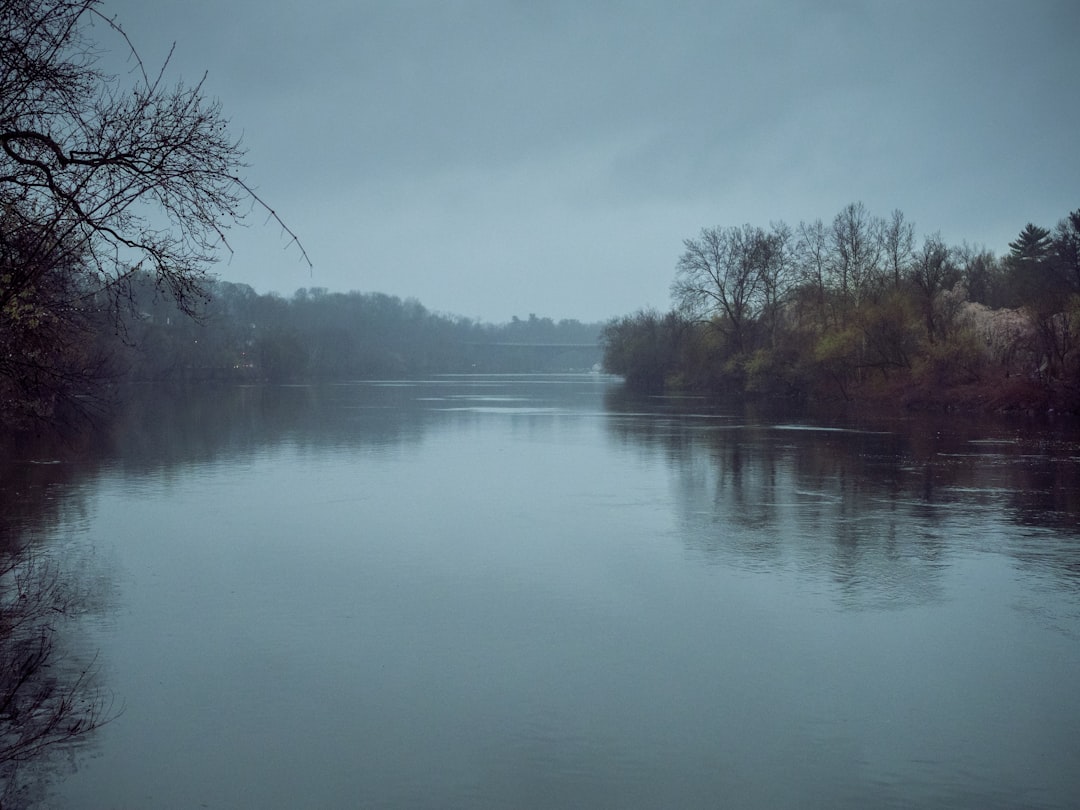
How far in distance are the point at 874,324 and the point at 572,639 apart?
164 feet

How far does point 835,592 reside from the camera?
463 inches

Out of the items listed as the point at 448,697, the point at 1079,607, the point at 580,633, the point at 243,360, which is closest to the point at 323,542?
the point at 580,633

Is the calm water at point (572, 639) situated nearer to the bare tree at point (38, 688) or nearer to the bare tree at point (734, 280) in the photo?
the bare tree at point (38, 688)

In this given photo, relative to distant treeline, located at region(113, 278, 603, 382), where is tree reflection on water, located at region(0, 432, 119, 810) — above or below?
below

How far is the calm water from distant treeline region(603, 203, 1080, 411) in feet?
84.5

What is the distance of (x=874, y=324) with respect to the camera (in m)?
55.8

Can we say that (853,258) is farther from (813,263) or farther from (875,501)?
(875,501)

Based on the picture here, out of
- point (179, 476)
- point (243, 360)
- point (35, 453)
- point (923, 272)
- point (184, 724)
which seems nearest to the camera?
point (184, 724)

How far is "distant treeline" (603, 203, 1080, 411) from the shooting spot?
149 ft

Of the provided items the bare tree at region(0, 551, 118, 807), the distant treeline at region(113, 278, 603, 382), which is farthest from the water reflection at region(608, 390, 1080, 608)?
the distant treeline at region(113, 278, 603, 382)

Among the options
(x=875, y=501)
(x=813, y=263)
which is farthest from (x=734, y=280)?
(x=875, y=501)

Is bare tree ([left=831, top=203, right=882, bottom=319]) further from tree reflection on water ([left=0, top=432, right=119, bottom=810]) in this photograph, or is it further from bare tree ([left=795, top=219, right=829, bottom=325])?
tree reflection on water ([left=0, top=432, right=119, bottom=810])

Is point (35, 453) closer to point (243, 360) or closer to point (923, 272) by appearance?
point (923, 272)

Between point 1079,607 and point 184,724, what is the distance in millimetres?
9423
